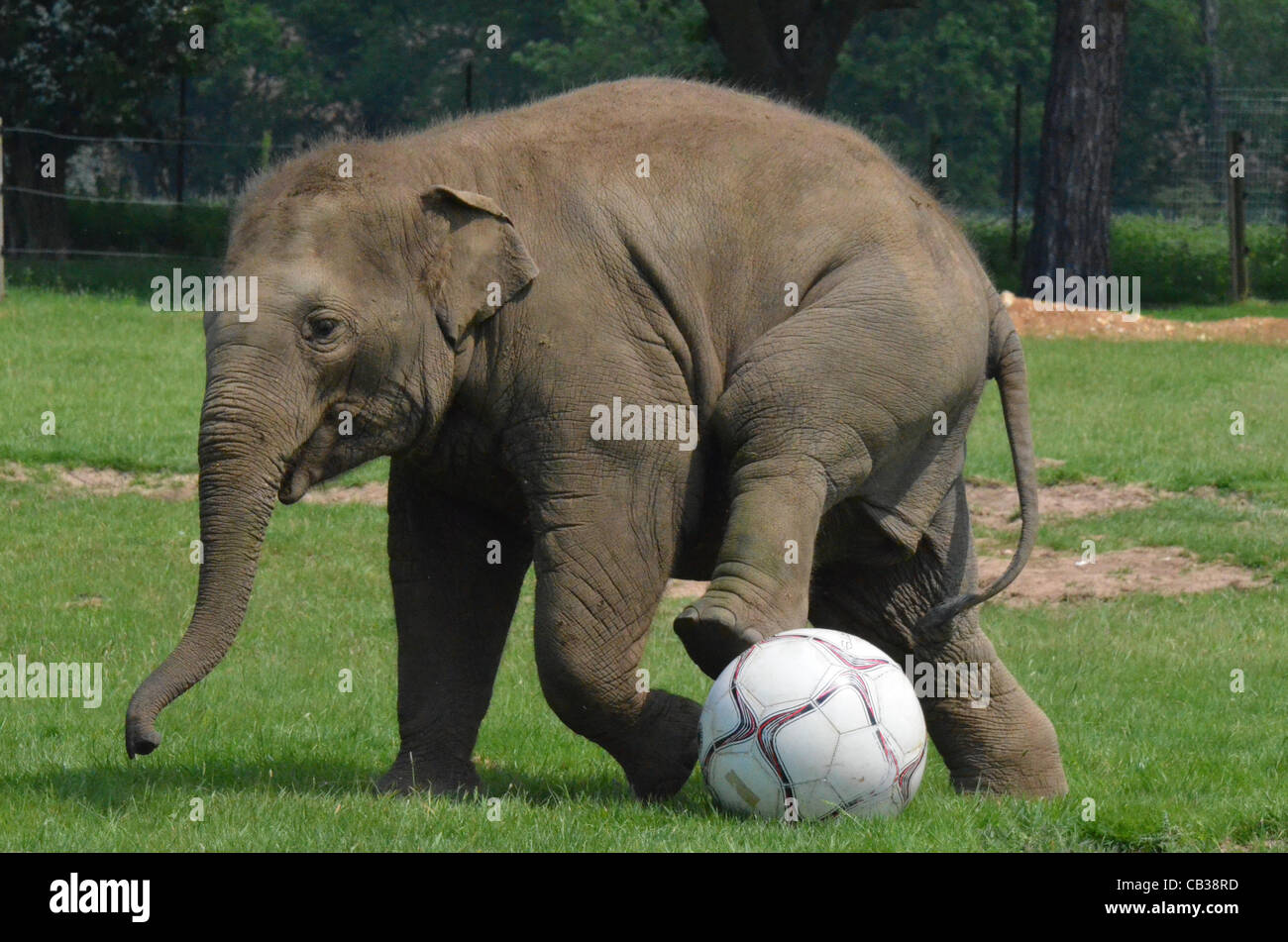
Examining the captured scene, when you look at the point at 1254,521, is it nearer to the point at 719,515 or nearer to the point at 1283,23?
the point at 719,515

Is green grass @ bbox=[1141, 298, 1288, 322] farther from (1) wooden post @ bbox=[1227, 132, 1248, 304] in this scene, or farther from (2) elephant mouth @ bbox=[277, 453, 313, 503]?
(2) elephant mouth @ bbox=[277, 453, 313, 503]

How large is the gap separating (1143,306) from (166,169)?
1192 inches

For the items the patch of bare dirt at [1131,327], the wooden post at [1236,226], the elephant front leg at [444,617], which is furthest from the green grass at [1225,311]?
the elephant front leg at [444,617]

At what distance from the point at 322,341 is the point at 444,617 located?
1.41m

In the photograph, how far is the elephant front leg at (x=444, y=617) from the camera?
304 inches

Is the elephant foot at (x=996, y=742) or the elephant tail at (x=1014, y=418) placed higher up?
the elephant tail at (x=1014, y=418)

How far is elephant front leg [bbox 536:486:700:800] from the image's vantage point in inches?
273

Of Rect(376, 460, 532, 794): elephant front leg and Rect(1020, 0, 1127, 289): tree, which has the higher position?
Rect(1020, 0, 1127, 289): tree

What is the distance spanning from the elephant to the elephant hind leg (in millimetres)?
205

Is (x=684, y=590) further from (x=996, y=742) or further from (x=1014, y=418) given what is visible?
(x=1014, y=418)

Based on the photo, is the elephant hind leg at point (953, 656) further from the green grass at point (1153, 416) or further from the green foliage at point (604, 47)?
the green foliage at point (604, 47)

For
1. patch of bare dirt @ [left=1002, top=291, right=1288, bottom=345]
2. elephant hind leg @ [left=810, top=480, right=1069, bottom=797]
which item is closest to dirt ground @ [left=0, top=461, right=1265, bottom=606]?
elephant hind leg @ [left=810, top=480, right=1069, bottom=797]

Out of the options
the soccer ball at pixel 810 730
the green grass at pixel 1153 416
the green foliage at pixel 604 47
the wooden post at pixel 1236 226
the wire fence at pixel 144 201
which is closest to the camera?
the soccer ball at pixel 810 730

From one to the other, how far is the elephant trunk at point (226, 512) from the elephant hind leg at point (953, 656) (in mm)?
2340
